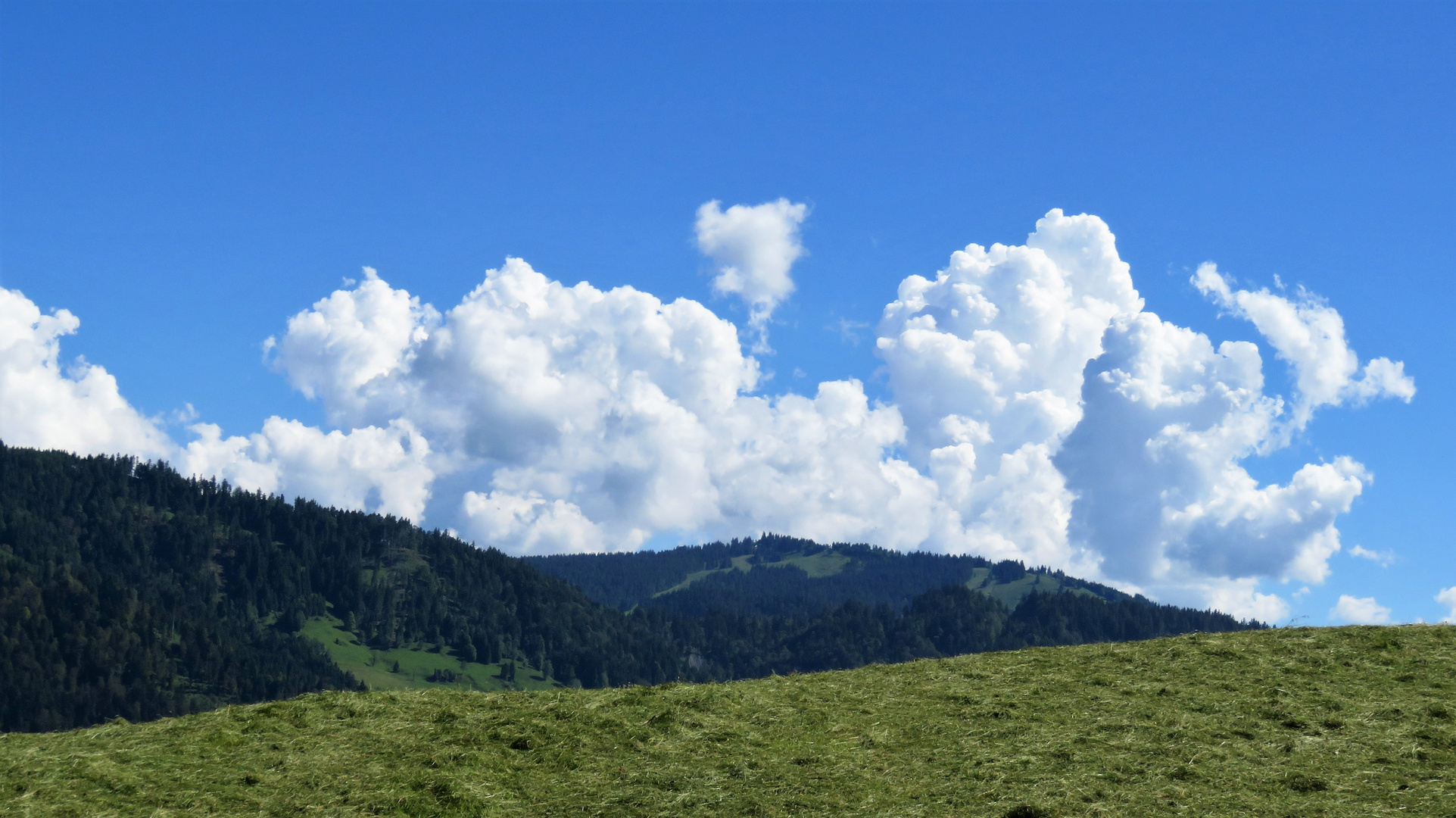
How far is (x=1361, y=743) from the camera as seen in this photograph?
21469 millimetres

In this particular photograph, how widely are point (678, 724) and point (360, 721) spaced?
7.07 meters

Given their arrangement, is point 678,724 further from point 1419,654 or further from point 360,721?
point 1419,654

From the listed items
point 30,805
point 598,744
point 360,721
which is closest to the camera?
point 30,805

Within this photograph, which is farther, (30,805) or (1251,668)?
(1251,668)

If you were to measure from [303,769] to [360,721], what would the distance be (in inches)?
112

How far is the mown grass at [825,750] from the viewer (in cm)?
1902

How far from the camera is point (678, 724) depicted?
75.5 feet

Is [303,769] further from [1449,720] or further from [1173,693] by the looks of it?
[1449,720]

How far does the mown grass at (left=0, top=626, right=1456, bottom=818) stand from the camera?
749 inches

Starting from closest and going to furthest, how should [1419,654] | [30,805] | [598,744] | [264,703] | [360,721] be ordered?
[30,805] < [598,744] < [360,721] < [264,703] < [1419,654]

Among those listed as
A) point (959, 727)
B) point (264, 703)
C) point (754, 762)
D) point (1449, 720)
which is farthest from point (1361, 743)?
Result: point (264, 703)

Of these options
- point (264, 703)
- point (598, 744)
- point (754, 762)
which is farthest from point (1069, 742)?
point (264, 703)

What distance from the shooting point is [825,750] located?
21781 millimetres

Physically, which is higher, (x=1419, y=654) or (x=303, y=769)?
(x=1419, y=654)
